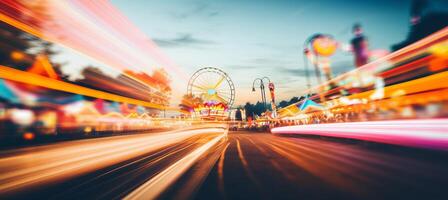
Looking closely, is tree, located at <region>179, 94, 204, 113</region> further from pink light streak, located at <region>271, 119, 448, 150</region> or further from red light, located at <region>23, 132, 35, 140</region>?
pink light streak, located at <region>271, 119, 448, 150</region>

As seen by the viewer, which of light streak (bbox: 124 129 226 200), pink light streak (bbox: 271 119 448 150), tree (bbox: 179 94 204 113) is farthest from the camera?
tree (bbox: 179 94 204 113)

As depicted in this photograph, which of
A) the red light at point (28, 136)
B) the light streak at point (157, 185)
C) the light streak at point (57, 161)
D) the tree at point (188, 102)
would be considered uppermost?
the tree at point (188, 102)

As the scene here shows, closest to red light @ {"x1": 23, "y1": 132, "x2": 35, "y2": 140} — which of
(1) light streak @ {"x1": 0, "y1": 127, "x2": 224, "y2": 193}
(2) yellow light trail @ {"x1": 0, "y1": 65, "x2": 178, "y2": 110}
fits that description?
(2) yellow light trail @ {"x1": 0, "y1": 65, "x2": 178, "y2": 110}

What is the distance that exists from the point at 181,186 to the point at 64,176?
→ 4.57m

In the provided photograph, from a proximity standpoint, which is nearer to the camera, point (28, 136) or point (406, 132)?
point (406, 132)

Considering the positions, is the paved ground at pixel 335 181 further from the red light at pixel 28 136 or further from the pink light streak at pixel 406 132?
the red light at pixel 28 136

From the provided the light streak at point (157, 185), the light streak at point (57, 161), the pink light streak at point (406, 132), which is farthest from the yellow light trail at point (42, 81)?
the pink light streak at point (406, 132)

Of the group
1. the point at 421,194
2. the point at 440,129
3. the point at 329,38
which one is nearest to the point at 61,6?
the point at 421,194

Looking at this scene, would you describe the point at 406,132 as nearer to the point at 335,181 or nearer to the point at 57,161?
the point at 335,181

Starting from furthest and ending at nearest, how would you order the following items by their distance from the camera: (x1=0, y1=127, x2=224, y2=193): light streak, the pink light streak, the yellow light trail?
the yellow light trail < the pink light streak < (x1=0, y1=127, x2=224, y2=193): light streak

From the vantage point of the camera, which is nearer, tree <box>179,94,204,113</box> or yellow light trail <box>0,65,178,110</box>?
yellow light trail <box>0,65,178,110</box>

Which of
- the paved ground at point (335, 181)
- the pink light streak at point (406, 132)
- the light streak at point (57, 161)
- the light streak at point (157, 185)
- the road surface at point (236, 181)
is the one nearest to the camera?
the paved ground at point (335, 181)

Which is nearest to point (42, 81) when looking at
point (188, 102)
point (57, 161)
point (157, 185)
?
point (57, 161)

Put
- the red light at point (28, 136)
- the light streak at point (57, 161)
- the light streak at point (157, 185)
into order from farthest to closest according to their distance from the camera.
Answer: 1. the red light at point (28, 136)
2. the light streak at point (57, 161)
3. the light streak at point (157, 185)
